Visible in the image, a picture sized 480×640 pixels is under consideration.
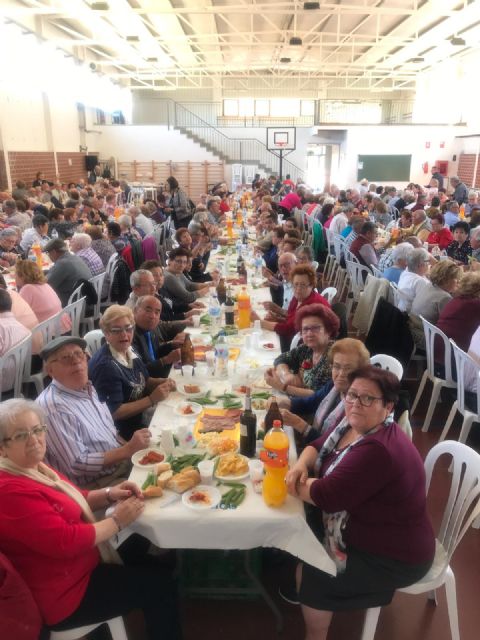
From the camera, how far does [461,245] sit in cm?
677

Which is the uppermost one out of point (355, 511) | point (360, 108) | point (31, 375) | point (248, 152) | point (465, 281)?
point (360, 108)

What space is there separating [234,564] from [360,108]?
86.1 feet

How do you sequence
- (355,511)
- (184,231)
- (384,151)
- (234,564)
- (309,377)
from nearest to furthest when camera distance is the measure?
(355,511), (234,564), (309,377), (184,231), (384,151)

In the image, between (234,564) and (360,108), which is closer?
(234,564)

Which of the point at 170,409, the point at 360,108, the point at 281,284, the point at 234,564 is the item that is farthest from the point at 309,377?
the point at 360,108

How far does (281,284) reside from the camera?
5.55m

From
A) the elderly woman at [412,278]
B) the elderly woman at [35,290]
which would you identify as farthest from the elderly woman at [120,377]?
the elderly woman at [412,278]

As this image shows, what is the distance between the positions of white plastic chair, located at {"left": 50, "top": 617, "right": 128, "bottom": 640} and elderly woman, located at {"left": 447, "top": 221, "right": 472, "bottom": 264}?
6059 mm

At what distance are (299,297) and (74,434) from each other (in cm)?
211

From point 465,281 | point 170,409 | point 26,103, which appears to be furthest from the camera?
point 26,103

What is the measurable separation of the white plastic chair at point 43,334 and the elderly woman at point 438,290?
311 centimetres

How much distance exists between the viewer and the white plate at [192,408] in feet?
8.50

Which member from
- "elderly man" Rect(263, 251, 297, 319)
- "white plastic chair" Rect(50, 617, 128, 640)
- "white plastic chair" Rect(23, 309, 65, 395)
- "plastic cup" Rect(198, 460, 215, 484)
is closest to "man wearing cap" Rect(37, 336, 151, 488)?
"plastic cup" Rect(198, 460, 215, 484)

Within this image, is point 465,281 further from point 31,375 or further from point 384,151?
point 384,151
